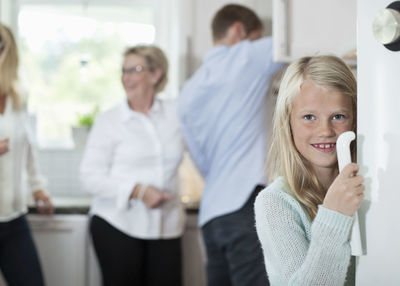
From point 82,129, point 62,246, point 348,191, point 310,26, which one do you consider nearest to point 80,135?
point 82,129

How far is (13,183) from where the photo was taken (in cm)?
200

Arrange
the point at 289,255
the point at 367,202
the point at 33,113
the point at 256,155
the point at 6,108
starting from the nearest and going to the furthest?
1. the point at 367,202
2. the point at 289,255
3. the point at 256,155
4. the point at 6,108
5. the point at 33,113

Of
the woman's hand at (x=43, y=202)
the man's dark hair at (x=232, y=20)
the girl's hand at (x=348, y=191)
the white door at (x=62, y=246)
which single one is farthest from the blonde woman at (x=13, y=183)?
the girl's hand at (x=348, y=191)

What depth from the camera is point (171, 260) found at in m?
2.04

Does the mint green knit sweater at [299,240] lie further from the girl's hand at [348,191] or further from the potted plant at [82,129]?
the potted plant at [82,129]

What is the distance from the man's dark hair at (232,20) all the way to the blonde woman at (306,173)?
1.17 m

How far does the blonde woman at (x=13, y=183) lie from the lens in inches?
75.0

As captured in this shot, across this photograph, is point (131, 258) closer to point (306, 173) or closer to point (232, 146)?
point (232, 146)

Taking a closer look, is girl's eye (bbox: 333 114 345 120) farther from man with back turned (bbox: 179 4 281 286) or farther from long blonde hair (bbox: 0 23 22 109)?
long blonde hair (bbox: 0 23 22 109)

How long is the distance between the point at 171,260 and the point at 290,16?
3.47 ft

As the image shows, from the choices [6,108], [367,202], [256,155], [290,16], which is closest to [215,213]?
[256,155]

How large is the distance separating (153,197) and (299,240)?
127 cm

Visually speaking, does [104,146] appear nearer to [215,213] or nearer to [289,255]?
[215,213]

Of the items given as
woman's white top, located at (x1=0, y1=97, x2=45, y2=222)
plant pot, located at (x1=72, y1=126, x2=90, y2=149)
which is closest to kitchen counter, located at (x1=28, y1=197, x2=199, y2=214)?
woman's white top, located at (x1=0, y1=97, x2=45, y2=222)
